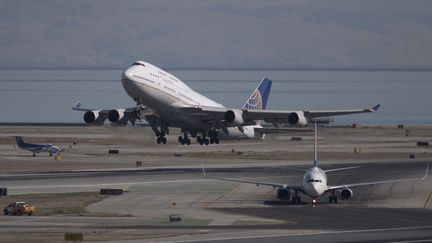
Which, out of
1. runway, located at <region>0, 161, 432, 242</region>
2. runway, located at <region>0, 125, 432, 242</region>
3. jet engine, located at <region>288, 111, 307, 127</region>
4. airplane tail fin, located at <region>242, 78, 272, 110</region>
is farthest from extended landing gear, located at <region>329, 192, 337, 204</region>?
airplane tail fin, located at <region>242, 78, 272, 110</region>

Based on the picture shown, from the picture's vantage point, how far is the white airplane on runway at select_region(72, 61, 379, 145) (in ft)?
357

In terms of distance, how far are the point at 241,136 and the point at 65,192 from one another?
2700 centimetres

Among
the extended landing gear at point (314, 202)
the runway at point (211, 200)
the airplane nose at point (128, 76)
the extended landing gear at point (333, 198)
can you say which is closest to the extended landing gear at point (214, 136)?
the runway at point (211, 200)

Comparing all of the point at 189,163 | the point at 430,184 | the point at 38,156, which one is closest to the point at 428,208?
the point at 430,184

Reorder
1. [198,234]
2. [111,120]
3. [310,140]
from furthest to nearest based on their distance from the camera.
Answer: [310,140]
[111,120]
[198,234]

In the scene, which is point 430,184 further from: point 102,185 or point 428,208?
point 102,185

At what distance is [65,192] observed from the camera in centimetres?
10075

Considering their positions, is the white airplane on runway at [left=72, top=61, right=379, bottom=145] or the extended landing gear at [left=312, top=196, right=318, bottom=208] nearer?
the extended landing gear at [left=312, top=196, right=318, bottom=208]

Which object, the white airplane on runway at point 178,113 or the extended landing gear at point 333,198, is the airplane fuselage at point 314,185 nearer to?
the extended landing gear at point 333,198

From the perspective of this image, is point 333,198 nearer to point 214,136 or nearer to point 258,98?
point 214,136

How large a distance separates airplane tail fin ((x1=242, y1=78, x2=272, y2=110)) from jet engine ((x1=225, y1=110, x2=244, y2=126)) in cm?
1656

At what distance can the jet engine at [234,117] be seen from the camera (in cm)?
11419

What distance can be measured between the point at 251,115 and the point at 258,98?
19829 millimetres

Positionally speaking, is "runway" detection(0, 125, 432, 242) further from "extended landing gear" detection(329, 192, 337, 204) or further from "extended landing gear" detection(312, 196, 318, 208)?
"extended landing gear" detection(329, 192, 337, 204)
